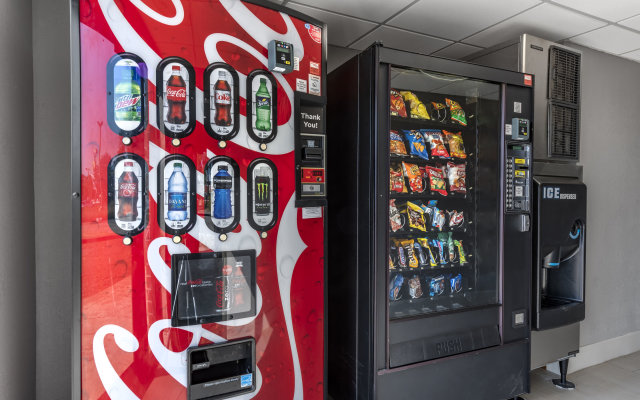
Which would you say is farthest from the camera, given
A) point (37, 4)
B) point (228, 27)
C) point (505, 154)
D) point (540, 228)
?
point (540, 228)

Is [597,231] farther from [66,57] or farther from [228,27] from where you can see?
[66,57]

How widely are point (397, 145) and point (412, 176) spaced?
0.21 meters

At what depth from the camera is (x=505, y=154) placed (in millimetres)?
2092

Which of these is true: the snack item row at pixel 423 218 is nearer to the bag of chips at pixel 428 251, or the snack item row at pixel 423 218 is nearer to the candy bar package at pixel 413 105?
the bag of chips at pixel 428 251

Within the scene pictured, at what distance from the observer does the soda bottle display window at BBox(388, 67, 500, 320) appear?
82.0 inches

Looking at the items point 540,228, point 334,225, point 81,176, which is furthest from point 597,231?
point 81,176

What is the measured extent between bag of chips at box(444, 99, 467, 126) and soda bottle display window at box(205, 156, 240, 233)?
1.37 meters

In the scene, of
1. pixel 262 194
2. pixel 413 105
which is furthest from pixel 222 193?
pixel 413 105

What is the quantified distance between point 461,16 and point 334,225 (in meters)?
1.58

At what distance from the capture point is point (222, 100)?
1460 millimetres

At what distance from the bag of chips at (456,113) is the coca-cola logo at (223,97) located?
1333 millimetres

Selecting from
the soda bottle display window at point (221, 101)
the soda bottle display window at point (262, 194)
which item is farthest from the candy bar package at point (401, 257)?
the soda bottle display window at point (221, 101)

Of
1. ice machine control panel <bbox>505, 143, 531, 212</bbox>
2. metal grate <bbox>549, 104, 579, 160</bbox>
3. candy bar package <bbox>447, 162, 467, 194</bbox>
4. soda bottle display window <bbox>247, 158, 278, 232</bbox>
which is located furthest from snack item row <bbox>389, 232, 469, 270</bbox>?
metal grate <bbox>549, 104, 579, 160</bbox>

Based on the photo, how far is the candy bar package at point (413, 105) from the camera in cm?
211
